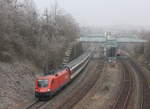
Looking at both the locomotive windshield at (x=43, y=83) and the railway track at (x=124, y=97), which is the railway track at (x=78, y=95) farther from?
the railway track at (x=124, y=97)

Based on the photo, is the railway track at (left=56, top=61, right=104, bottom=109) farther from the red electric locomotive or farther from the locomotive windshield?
the locomotive windshield

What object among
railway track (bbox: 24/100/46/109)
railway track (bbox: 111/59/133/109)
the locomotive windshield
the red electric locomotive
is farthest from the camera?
the locomotive windshield

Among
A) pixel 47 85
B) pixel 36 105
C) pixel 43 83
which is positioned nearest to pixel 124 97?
pixel 47 85

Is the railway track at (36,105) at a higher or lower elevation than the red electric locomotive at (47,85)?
lower

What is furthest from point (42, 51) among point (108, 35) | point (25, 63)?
point (108, 35)

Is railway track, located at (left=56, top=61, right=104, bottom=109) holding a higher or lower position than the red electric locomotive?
lower

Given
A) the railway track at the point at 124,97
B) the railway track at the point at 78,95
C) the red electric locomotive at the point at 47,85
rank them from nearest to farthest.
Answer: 1. the railway track at the point at 124,97
2. the railway track at the point at 78,95
3. the red electric locomotive at the point at 47,85

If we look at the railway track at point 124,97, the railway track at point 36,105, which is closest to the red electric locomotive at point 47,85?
the railway track at point 36,105

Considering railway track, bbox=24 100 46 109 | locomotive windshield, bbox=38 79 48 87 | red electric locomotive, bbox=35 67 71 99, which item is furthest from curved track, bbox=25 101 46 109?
locomotive windshield, bbox=38 79 48 87

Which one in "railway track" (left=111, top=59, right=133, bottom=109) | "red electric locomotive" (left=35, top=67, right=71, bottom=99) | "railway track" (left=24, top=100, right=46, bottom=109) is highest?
"red electric locomotive" (left=35, top=67, right=71, bottom=99)

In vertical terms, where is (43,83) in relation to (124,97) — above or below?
above

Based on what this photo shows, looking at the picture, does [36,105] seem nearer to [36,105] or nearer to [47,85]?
[36,105]

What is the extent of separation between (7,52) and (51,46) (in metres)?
13.4

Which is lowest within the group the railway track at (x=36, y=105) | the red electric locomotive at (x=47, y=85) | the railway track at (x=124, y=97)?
the railway track at (x=124, y=97)
